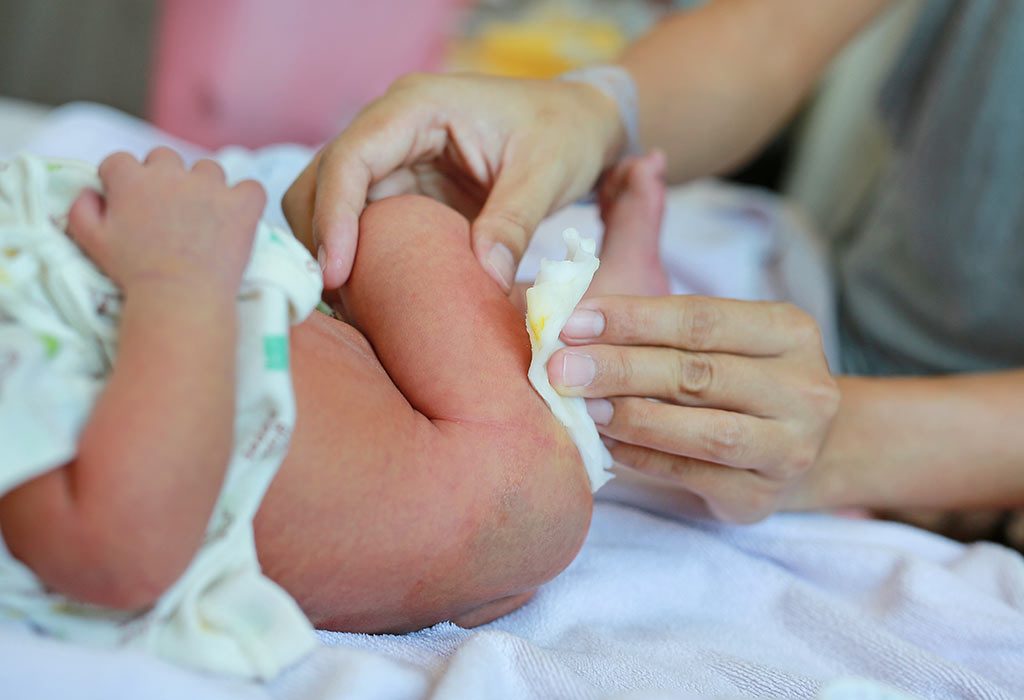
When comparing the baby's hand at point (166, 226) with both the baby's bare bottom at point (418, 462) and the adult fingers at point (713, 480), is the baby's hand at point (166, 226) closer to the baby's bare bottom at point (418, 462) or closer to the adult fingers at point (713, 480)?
the baby's bare bottom at point (418, 462)

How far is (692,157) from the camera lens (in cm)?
117

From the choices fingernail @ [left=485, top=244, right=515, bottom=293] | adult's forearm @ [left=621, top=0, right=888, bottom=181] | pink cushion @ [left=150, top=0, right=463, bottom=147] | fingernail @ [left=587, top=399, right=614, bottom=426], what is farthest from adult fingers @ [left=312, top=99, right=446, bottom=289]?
pink cushion @ [left=150, top=0, right=463, bottom=147]

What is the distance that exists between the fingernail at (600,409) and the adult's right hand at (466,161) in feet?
0.37

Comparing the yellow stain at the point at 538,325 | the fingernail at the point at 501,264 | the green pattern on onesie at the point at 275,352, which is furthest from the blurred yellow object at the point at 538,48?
the green pattern on onesie at the point at 275,352

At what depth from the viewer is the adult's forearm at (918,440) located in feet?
2.72

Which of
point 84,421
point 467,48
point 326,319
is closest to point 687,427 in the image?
point 326,319

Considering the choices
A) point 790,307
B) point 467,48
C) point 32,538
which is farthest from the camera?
point 467,48

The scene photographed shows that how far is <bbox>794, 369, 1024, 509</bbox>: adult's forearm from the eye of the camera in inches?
32.7

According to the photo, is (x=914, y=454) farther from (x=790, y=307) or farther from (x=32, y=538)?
(x=32, y=538)

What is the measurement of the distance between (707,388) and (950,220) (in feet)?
1.92

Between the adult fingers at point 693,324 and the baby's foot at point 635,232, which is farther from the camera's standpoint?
the baby's foot at point 635,232

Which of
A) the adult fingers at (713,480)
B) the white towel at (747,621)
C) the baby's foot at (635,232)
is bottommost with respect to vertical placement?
the white towel at (747,621)

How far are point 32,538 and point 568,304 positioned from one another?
0.34 metres

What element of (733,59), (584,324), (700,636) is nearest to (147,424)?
(584,324)
